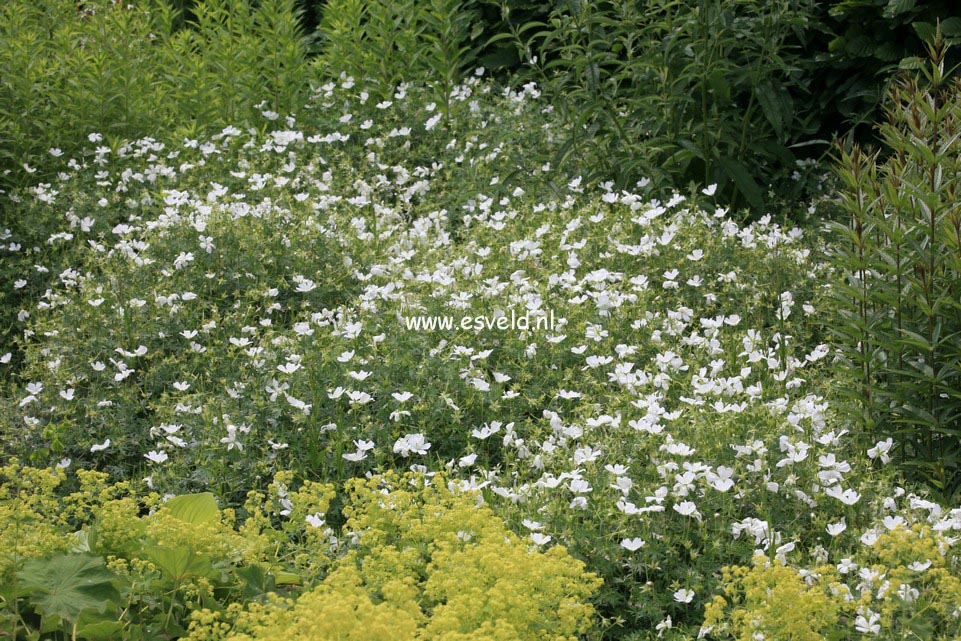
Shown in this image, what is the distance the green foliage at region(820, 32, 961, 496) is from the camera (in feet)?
10.8

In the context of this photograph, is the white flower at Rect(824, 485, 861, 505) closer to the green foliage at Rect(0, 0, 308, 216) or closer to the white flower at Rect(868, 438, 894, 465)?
the white flower at Rect(868, 438, 894, 465)

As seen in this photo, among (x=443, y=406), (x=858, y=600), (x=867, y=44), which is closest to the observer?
(x=858, y=600)

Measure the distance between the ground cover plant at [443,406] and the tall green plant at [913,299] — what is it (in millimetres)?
33

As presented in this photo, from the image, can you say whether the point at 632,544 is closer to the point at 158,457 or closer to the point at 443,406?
the point at 443,406

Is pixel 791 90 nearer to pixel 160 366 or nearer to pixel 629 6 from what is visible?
pixel 629 6

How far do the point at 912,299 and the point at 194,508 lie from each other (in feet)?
7.92

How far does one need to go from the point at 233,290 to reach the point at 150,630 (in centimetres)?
258

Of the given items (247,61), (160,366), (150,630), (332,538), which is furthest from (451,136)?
(150,630)

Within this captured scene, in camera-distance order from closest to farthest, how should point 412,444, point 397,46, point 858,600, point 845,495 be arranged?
point 858,600 → point 845,495 → point 412,444 → point 397,46

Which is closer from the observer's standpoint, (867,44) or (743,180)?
(743,180)

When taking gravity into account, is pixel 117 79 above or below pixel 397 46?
below

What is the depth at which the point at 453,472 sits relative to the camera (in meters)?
3.61

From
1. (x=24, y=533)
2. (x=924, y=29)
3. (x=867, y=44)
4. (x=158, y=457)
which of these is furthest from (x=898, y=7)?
(x=24, y=533)

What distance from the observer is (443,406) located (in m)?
3.83
